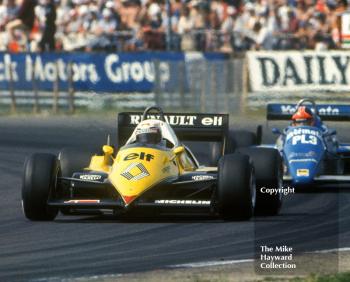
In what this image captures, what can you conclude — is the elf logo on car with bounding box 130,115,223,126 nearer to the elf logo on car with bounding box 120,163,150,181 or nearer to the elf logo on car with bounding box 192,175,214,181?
the elf logo on car with bounding box 192,175,214,181

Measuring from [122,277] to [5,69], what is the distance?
21387 millimetres

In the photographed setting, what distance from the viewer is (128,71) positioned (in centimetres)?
2881

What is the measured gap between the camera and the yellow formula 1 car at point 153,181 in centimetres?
1180

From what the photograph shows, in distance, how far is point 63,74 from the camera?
96.6 feet

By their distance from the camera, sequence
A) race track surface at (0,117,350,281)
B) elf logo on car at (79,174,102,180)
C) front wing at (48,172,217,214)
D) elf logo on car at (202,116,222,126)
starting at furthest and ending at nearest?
elf logo on car at (202,116,222,126) → elf logo on car at (79,174,102,180) → front wing at (48,172,217,214) → race track surface at (0,117,350,281)

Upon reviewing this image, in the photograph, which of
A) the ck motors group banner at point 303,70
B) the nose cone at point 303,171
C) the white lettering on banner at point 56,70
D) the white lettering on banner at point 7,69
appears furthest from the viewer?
the white lettering on banner at point 7,69

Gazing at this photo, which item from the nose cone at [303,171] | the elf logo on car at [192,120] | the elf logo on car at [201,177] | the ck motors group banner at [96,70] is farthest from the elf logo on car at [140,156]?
the ck motors group banner at [96,70]

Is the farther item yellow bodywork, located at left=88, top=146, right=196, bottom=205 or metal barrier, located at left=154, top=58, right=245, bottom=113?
metal barrier, located at left=154, top=58, right=245, bottom=113

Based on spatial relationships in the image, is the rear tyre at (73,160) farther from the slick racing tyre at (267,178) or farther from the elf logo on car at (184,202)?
the elf logo on car at (184,202)

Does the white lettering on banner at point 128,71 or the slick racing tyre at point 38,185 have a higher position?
the white lettering on banner at point 128,71

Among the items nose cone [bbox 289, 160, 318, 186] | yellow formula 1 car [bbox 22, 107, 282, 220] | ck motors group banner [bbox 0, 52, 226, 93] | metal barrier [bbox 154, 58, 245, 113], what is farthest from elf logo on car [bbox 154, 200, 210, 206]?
ck motors group banner [bbox 0, 52, 226, 93]

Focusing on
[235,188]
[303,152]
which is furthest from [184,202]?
[303,152]

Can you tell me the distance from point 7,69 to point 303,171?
15.4 m

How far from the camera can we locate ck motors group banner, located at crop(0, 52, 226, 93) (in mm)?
28672
